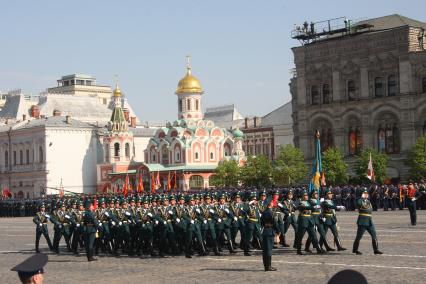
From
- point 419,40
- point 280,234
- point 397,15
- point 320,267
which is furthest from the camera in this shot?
point 397,15

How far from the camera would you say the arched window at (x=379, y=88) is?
53.0 metres

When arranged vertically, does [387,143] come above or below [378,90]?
below

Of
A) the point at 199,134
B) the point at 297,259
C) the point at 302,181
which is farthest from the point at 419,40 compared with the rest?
the point at 297,259

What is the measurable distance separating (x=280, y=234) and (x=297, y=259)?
315 centimetres

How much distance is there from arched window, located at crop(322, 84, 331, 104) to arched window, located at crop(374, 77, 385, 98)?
3.73 m

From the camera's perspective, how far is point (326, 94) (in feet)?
185

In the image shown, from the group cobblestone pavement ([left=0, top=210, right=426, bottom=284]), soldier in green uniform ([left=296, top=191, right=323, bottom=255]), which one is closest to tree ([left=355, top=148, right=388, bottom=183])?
cobblestone pavement ([left=0, top=210, right=426, bottom=284])

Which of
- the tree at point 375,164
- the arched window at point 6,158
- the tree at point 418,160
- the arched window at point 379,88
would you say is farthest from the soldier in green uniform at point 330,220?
the arched window at point 6,158

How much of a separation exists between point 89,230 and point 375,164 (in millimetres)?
32207

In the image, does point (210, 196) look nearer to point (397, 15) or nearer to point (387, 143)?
point (387, 143)

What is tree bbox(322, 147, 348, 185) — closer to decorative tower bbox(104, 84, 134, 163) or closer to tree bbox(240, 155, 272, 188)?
tree bbox(240, 155, 272, 188)

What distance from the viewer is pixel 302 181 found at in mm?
58500

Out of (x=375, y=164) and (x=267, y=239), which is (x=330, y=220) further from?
(x=375, y=164)

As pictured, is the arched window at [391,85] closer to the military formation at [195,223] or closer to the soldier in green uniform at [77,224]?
the military formation at [195,223]
